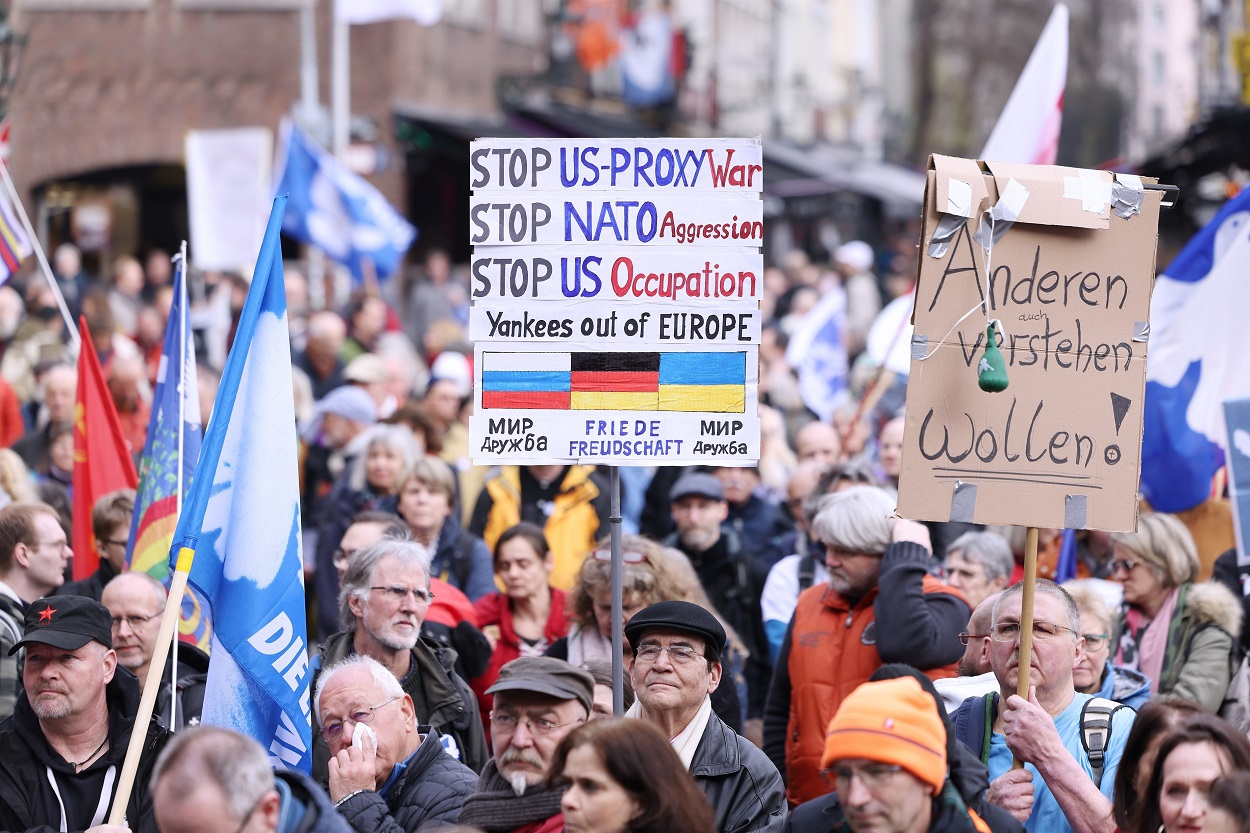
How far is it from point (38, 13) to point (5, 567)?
21.2 metres

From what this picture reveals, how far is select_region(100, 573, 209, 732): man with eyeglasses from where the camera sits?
5.75 metres

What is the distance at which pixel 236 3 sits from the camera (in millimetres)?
25922

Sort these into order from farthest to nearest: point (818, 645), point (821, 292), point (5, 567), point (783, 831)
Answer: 1. point (821, 292)
2. point (5, 567)
3. point (818, 645)
4. point (783, 831)

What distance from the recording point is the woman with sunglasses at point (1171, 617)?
20.7ft

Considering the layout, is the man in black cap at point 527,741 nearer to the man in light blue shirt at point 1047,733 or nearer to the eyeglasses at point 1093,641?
the man in light blue shirt at point 1047,733

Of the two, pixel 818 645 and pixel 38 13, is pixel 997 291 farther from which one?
pixel 38 13

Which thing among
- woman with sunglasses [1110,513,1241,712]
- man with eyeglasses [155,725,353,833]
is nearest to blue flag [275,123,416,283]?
woman with sunglasses [1110,513,1241,712]

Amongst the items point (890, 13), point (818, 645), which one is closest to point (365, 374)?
point (818, 645)

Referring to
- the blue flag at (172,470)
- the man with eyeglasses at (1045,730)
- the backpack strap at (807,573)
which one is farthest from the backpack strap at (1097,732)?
the blue flag at (172,470)

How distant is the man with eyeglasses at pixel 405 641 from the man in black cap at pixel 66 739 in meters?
0.94

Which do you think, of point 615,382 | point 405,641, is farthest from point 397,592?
point 615,382

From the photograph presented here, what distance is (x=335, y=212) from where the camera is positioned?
51.6 feet

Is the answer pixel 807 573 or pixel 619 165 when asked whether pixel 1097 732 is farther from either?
pixel 807 573

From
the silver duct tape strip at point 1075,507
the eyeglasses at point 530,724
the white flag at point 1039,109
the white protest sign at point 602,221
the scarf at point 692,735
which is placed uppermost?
the white flag at point 1039,109
